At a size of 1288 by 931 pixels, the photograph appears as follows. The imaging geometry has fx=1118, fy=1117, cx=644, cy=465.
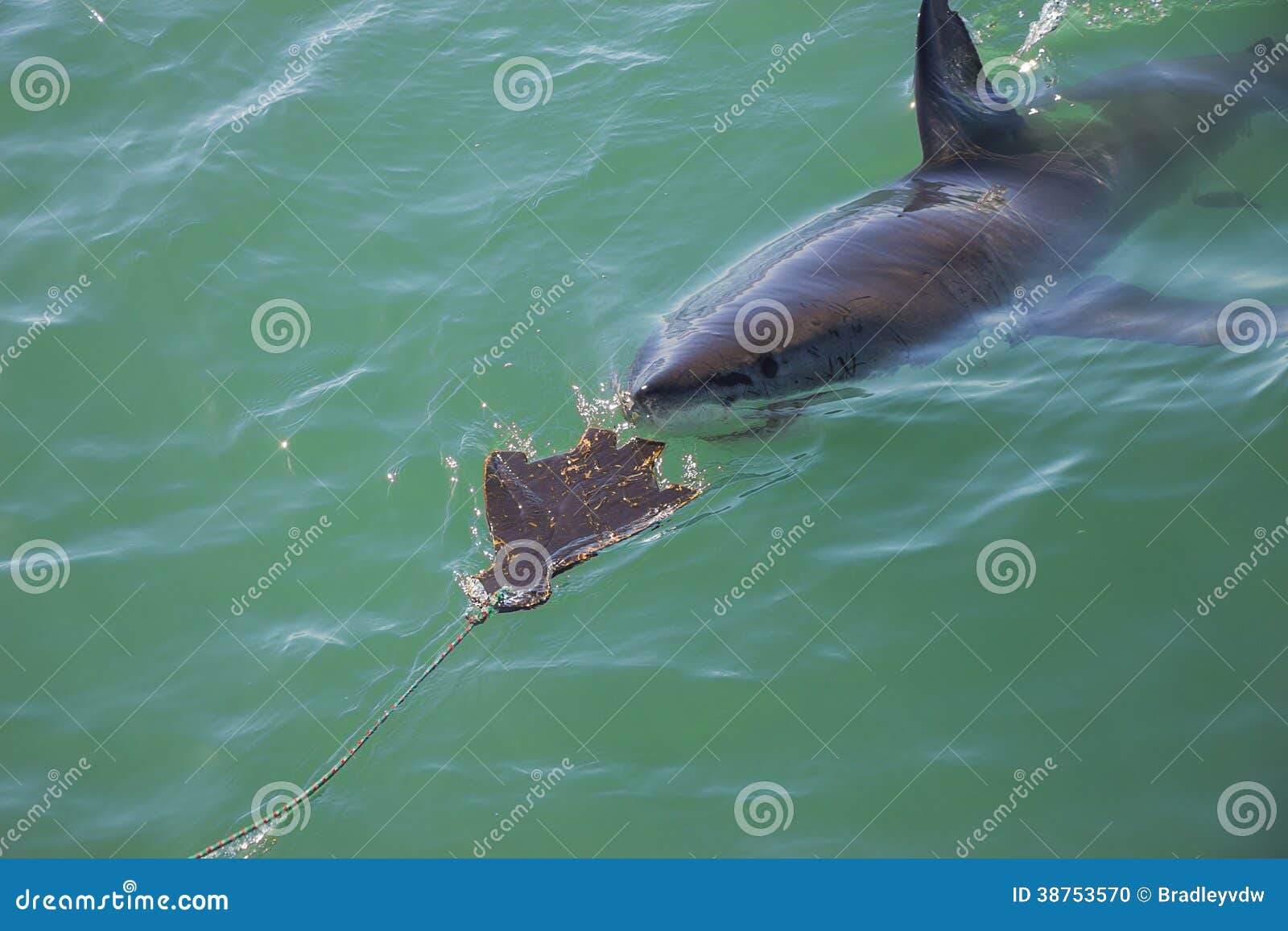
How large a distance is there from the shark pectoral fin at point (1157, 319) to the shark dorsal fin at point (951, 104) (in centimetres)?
150

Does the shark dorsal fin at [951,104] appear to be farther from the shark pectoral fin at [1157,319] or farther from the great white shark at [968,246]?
the shark pectoral fin at [1157,319]

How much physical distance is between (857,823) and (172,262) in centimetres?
718

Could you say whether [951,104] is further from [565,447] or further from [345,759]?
[345,759]

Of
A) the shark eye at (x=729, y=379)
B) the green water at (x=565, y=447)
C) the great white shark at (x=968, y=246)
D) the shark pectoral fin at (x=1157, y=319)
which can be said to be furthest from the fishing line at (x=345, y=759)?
the shark pectoral fin at (x=1157, y=319)

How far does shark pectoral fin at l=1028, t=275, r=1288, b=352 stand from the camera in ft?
25.0

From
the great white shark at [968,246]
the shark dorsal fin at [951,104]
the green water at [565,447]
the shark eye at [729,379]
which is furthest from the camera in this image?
the shark dorsal fin at [951,104]

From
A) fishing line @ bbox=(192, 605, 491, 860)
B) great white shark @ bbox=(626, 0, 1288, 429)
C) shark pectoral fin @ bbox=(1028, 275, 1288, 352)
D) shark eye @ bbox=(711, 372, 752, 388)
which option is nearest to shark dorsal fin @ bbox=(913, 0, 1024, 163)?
great white shark @ bbox=(626, 0, 1288, 429)

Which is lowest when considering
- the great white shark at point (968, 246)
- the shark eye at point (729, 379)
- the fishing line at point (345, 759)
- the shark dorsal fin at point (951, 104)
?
the fishing line at point (345, 759)

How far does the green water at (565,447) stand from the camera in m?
6.21

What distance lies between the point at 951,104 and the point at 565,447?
13.8 ft

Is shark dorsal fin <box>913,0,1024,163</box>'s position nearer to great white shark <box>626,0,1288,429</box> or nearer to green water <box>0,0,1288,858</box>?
great white shark <box>626,0,1288,429</box>

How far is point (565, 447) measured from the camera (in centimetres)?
766

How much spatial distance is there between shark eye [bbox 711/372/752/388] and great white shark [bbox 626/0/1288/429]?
0.03 feet

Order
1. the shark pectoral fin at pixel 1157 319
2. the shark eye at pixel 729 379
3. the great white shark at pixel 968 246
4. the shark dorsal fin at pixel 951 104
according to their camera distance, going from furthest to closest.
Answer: the shark dorsal fin at pixel 951 104, the shark pectoral fin at pixel 1157 319, the great white shark at pixel 968 246, the shark eye at pixel 729 379
